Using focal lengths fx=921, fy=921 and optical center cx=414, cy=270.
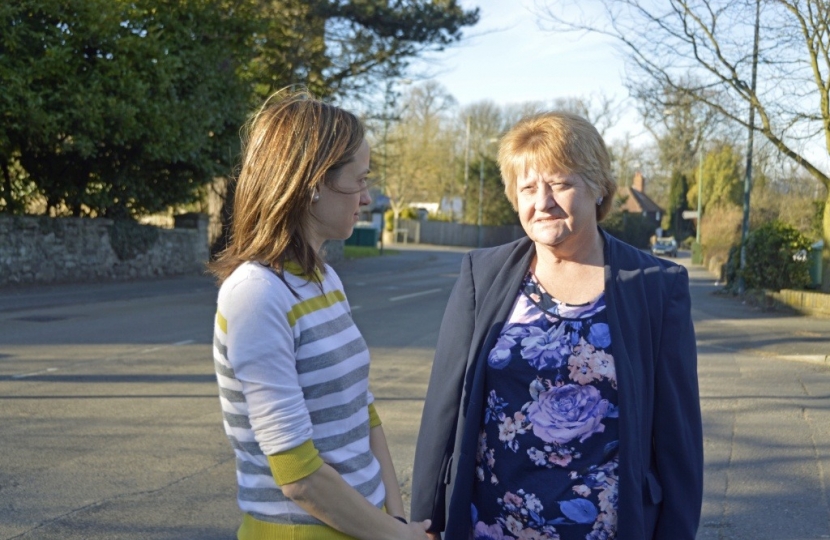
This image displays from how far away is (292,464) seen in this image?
74.5 inches

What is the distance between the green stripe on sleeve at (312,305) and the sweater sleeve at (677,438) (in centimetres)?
96

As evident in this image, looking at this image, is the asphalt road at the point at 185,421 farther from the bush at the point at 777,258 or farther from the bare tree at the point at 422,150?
the bare tree at the point at 422,150

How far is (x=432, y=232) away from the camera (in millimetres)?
66625

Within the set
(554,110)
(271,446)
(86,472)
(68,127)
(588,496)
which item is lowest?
(86,472)

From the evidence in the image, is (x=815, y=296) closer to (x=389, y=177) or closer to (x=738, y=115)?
(x=738, y=115)

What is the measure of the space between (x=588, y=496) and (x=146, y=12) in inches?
849

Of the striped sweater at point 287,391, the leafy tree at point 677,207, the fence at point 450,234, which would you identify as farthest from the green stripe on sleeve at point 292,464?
the leafy tree at point 677,207

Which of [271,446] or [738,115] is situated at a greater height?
[738,115]

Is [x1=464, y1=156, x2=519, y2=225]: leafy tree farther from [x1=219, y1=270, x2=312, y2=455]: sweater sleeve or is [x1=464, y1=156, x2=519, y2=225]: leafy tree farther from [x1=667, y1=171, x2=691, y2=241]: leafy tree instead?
[x1=219, y1=270, x2=312, y2=455]: sweater sleeve

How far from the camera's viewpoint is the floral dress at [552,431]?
8.16 ft

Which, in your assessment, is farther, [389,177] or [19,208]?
[389,177]

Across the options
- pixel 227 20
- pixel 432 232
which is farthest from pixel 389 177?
pixel 227 20

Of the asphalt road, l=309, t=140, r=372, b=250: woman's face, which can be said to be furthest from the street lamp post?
→ l=309, t=140, r=372, b=250: woman's face

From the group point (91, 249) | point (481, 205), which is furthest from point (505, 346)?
point (481, 205)
